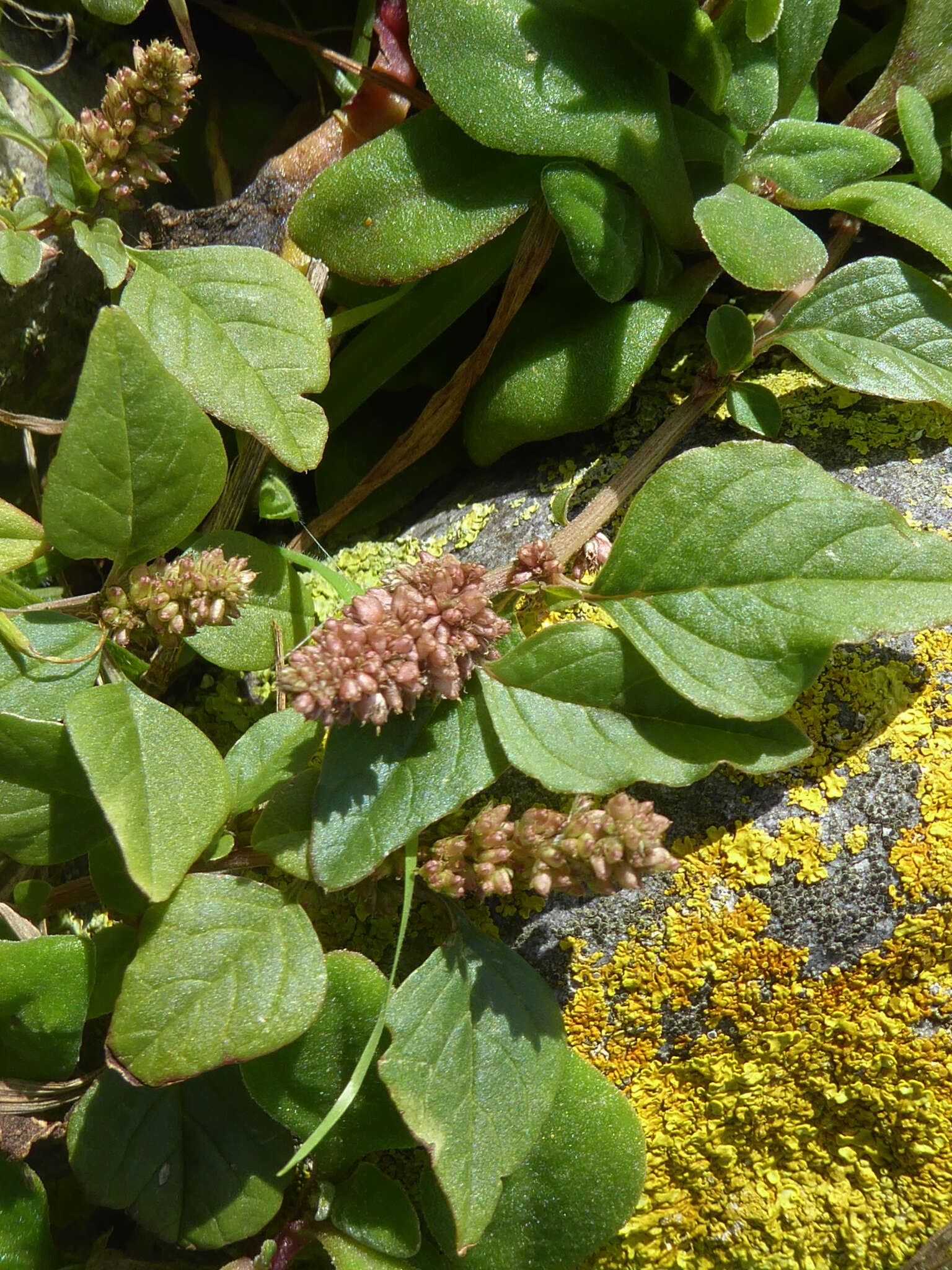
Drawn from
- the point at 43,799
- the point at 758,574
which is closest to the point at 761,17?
the point at 758,574

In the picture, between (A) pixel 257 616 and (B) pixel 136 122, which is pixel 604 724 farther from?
(B) pixel 136 122

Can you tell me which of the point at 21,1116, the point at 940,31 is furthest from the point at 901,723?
the point at 21,1116

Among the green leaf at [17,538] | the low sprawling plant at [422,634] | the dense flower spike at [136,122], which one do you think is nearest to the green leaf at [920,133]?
the low sprawling plant at [422,634]

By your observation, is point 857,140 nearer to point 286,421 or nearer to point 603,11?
point 603,11

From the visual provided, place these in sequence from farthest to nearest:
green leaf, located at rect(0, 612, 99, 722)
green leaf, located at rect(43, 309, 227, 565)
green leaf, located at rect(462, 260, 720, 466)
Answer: green leaf, located at rect(462, 260, 720, 466), green leaf, located at rect(0, 612, 99, 722), green leaf, located at rect(43, 309, 227, 565)

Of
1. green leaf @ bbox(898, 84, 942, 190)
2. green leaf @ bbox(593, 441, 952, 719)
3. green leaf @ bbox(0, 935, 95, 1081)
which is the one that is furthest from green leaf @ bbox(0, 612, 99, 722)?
green leaf @ bbox(898, 84, 942, 190)

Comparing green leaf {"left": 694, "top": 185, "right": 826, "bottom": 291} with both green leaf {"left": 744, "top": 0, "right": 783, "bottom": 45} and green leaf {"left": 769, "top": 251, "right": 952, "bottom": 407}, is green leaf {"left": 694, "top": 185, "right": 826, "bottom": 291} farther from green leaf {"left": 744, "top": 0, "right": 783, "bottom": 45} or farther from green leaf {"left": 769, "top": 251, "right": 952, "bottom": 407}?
green leaf {"left": 744, "top": 0, "right": 783, "bottom": 45}
